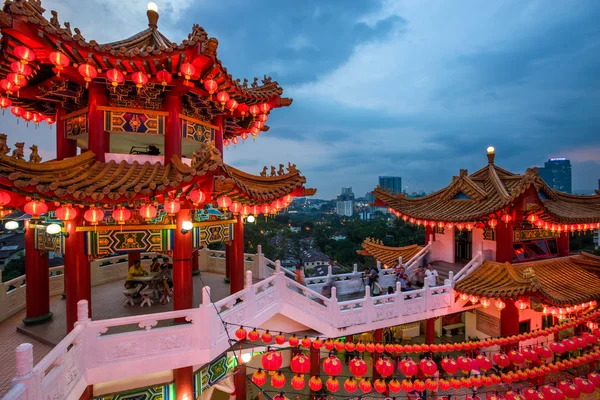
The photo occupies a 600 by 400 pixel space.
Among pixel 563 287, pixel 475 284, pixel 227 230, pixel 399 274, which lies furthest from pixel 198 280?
pixel 563 287

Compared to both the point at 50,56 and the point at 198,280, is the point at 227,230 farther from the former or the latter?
the point at 50,56

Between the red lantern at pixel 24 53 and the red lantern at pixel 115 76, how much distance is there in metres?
1.19

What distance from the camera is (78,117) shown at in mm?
7000

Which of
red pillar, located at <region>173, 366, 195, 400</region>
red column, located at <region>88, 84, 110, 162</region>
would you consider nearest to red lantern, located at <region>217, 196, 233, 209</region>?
red column, located at <region>88, 84, 110, 162</region>

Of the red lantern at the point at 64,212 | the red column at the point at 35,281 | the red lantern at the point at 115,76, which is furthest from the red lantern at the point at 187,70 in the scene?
the red column at the point at 35,281

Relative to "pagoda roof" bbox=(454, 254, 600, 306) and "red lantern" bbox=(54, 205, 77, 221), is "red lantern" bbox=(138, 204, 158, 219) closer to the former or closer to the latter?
"red lantern" bbox=(54, 205, 77, 221)

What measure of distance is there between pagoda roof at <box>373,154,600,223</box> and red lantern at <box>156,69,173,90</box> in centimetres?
1042

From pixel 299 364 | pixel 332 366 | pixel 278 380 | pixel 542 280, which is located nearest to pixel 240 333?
pixel 278 380

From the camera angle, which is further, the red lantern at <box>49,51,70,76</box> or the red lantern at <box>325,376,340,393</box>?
the red lantern at <box>325,376,340,393</box>

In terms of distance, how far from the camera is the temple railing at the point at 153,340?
446 centimetres

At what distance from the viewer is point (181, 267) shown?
6.55m

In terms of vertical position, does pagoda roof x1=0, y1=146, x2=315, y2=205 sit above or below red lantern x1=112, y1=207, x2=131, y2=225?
above

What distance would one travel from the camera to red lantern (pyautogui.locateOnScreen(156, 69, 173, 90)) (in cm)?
615

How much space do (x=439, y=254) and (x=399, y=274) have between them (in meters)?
3.24
